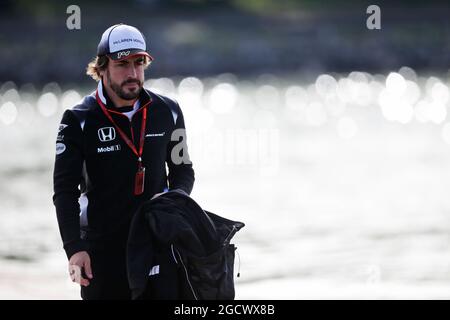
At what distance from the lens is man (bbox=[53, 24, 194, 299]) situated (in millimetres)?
5324

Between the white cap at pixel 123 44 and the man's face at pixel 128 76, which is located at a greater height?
the white cap at pixel 123 44

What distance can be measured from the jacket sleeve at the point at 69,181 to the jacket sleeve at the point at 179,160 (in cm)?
57

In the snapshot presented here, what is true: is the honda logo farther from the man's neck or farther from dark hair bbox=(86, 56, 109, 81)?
dark hair bbox=(86, 56, 109, 81)

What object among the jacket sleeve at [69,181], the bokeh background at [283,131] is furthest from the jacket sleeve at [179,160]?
the bokeh background at [283,131]

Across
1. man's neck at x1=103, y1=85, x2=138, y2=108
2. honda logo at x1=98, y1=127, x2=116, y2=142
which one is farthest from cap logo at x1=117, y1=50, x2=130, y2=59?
honda logo at x1=98, y1=127, x2=116, y2=142

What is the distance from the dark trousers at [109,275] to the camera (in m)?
5.46

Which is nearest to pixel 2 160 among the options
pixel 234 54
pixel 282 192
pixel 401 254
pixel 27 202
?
pixel 27 202

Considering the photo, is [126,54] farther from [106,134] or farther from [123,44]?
[106,134]

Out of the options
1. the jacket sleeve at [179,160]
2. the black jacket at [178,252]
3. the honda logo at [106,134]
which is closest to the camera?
the black jacket at [178,252]

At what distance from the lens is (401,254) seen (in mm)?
11500

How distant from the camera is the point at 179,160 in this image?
5762mm

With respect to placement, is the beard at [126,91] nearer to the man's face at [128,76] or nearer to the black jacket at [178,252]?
the man's face at [128,76]

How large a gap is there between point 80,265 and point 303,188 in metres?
13.3

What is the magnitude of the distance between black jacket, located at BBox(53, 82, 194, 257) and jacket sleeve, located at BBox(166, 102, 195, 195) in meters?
0.10
